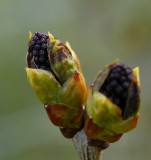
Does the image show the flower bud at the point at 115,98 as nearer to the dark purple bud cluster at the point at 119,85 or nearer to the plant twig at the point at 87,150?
the dark purple bud cluster at the point at 119,85

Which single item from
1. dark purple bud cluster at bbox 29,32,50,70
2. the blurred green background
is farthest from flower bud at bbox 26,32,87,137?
the blurred green background

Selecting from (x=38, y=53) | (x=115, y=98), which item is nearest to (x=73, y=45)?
(x=38, y=53)

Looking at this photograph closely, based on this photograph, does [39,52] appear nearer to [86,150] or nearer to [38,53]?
[38,53]

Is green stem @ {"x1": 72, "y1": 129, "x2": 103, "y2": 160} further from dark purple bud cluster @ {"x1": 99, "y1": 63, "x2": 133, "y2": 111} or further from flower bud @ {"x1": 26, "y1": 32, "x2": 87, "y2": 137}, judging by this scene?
dark purple bud cluster @ {"x1": 99, "y1": 63, "x2": 133, "y2": 111}

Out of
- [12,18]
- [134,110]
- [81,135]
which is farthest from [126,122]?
[12,18]

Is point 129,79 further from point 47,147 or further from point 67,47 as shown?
point 47,147

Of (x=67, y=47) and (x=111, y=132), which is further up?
(x=67, y=47)
